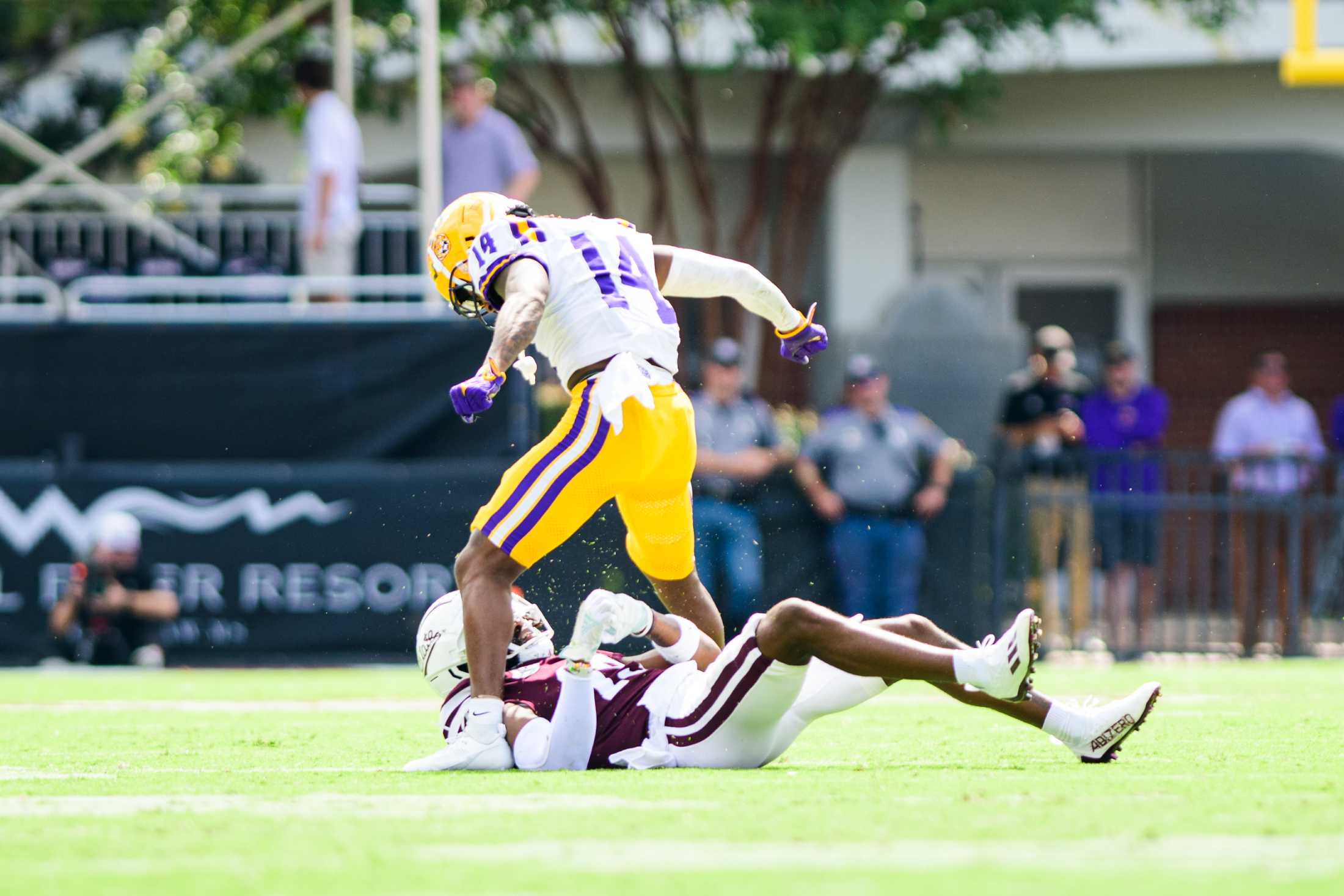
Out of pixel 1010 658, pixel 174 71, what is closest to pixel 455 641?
pixel 1010 658

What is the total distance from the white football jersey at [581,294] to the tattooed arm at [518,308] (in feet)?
0.20

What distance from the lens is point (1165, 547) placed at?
43.1 ft

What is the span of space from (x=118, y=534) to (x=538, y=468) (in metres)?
6.76

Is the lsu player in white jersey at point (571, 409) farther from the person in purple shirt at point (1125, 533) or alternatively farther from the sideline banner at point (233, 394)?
the person in purple shirt at point (1125, 533)

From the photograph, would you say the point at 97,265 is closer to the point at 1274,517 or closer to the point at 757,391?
the point at 757,391

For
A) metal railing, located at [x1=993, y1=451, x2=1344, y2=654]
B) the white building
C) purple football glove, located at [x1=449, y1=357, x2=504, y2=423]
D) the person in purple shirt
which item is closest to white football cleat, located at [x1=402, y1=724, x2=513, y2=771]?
purple football glove, located at [x1=449, y1=357, x2=504, y2=423]

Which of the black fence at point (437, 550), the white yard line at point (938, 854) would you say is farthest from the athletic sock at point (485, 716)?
the black fence at point (437, 550)

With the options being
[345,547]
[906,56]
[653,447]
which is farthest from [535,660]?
[906,56]

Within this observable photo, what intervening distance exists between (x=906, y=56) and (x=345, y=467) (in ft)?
23.2

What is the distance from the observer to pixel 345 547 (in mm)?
12336

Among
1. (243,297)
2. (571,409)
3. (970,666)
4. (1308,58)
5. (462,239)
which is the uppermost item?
(1308,58)

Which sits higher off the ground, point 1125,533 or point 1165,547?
point 1125,533

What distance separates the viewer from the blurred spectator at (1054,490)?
41.8 feet

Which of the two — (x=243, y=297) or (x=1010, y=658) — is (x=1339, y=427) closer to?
(x=243, y=297)
